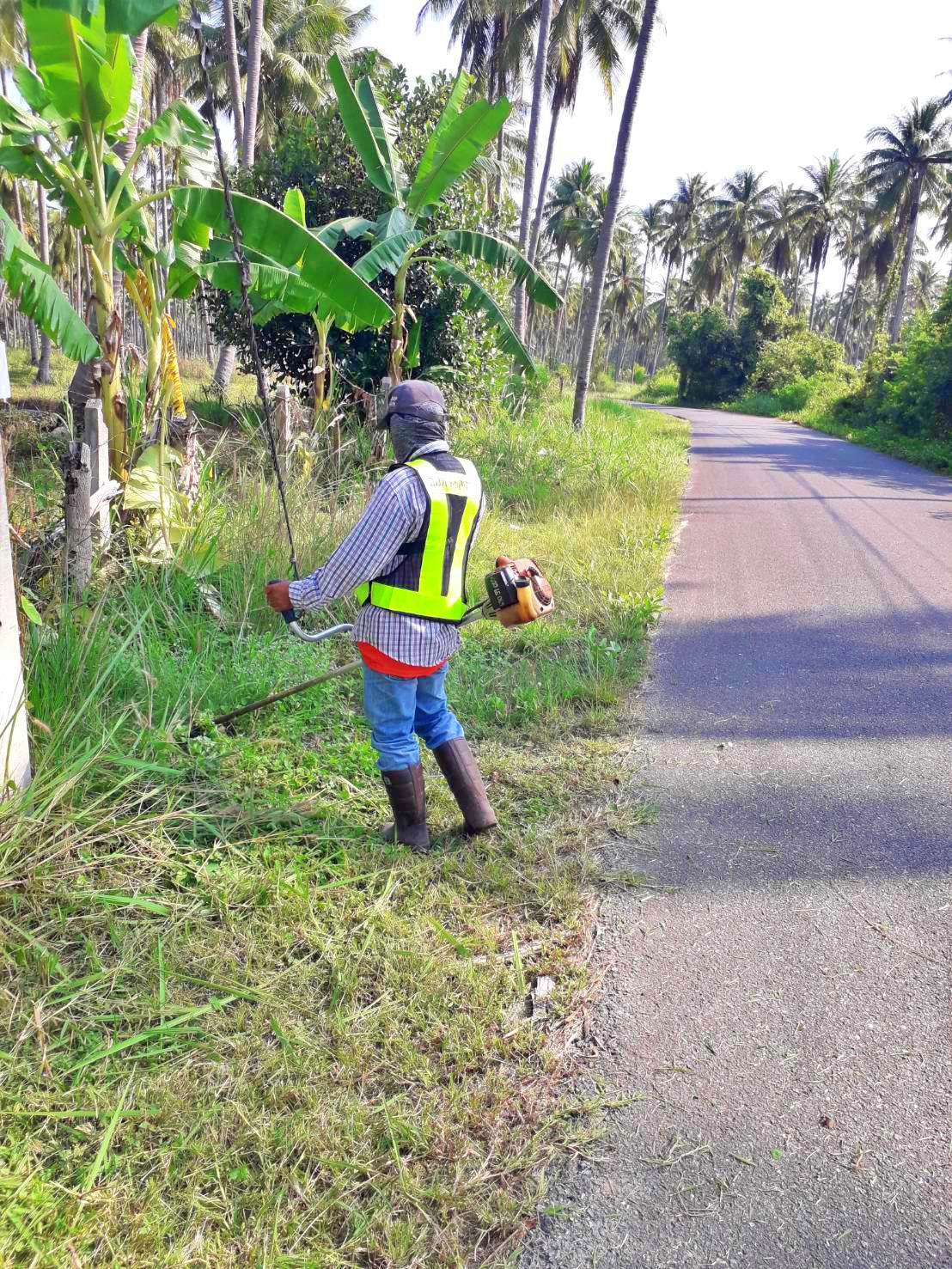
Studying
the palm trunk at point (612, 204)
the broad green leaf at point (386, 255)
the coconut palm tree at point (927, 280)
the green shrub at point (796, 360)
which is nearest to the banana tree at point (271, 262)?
the broad green leaf at point (386, 255)

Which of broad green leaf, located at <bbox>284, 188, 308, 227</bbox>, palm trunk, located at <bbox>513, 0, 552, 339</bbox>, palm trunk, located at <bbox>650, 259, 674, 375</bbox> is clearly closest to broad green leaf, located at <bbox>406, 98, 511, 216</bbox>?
broad green leaf, located at <bbox>284, 188, 308, 227</bbox>

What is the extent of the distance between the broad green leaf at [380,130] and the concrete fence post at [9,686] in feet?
26.4

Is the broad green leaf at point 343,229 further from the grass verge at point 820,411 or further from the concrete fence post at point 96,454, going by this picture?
the grass verge at point 820,411

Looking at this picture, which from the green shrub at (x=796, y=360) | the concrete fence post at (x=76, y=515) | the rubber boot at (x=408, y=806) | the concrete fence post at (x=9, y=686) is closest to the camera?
the concrete fence post at (x=9, y=686)

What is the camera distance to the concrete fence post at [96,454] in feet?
16.1

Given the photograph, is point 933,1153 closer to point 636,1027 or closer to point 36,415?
point 636,1027

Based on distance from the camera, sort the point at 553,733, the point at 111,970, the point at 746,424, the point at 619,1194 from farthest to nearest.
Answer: the point at 746,424 → the point at 553,733 → the point at 111,970 → the point at 619,1194

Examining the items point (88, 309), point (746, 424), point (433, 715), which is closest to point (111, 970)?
point (433, 715)

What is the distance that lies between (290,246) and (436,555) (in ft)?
11.1

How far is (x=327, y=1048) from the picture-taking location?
102 inches

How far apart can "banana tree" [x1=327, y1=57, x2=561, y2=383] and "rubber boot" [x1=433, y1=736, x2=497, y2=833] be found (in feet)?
18.7

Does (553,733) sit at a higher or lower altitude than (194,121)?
lower

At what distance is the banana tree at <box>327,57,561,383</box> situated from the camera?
28.5 ft

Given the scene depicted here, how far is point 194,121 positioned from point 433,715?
16.8 ft
